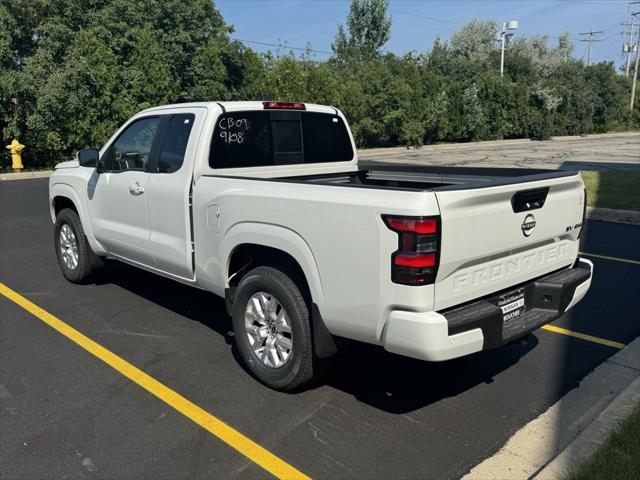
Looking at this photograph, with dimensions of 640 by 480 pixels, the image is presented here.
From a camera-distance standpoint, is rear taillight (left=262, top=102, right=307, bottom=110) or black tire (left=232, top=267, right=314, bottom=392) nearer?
black tire (left=232, top=267, right=314, bottom=392)

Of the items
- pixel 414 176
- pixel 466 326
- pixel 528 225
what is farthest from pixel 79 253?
pixel 528 225

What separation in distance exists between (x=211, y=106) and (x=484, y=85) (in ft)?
114

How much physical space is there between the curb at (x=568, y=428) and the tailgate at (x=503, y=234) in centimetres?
85

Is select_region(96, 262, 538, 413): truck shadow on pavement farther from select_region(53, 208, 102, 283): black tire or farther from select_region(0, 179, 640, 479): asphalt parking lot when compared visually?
select_region(53, 208, 102, 283): black tire

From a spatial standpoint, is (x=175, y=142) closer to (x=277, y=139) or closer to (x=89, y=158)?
(x=277, y=139)

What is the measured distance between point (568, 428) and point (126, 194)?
3968 mm

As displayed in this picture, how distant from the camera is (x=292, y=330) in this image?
12.0 ft

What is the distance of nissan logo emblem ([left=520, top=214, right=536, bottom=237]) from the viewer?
3484 millimetres

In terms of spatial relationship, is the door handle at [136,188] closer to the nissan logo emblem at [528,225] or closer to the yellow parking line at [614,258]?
the nissan logo emblem at [528,225]

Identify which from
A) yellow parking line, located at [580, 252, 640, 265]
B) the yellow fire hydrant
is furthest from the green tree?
yellow parking line, located at [580, 252, 640, 265]

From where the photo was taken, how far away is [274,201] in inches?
142

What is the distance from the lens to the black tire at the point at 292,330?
11.7 feet

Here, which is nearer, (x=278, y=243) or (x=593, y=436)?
(x=593, y=436)

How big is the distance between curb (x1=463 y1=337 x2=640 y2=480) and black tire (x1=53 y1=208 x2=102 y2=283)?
179 inches
